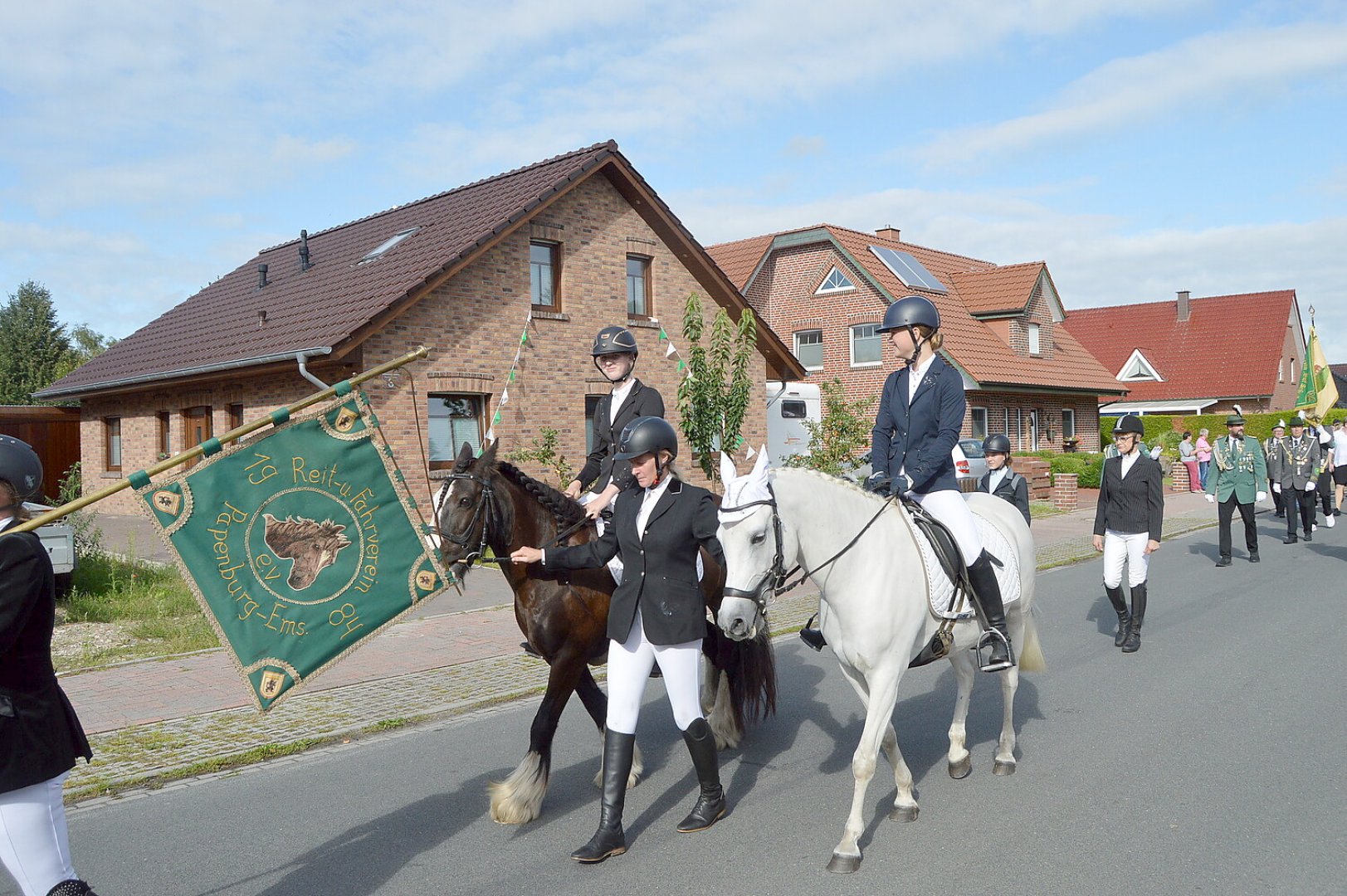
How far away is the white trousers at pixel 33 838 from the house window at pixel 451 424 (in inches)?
566

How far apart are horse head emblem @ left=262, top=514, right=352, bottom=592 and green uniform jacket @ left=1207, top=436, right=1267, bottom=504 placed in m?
14.1

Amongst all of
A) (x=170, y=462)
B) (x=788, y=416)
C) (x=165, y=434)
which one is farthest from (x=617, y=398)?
(x=788, y=416)

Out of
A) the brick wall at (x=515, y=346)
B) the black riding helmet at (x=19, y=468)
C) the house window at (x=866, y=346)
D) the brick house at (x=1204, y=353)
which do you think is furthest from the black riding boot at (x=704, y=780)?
the brick house at (x=1204, y=353)

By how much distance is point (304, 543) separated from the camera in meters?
4.30

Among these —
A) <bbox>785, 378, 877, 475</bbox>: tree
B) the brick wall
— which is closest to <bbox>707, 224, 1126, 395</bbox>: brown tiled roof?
the brick wall

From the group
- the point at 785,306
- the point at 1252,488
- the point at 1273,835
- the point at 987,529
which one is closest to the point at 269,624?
the point at 987,529

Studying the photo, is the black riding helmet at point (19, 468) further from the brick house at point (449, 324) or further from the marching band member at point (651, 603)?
the brick house at point (449, 324)

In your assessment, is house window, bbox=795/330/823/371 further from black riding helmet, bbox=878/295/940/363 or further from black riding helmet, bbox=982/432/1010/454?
black riding helmet, bbox=878/295/940/363

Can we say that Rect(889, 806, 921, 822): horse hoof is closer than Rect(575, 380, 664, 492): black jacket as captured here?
Yes

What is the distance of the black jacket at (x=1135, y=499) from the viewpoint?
30.1 feet

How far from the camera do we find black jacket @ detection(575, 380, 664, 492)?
5953 mm

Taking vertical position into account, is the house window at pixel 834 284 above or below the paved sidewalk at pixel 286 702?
above

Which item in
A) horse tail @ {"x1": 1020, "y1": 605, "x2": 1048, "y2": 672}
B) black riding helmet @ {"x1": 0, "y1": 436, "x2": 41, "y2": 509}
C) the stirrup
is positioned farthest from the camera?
horse tail @ {"x1": 1020, "y1": 605, "x2": 1048, "y2": 672}

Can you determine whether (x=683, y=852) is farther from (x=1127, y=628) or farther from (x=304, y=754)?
(x=1127, y=628)
